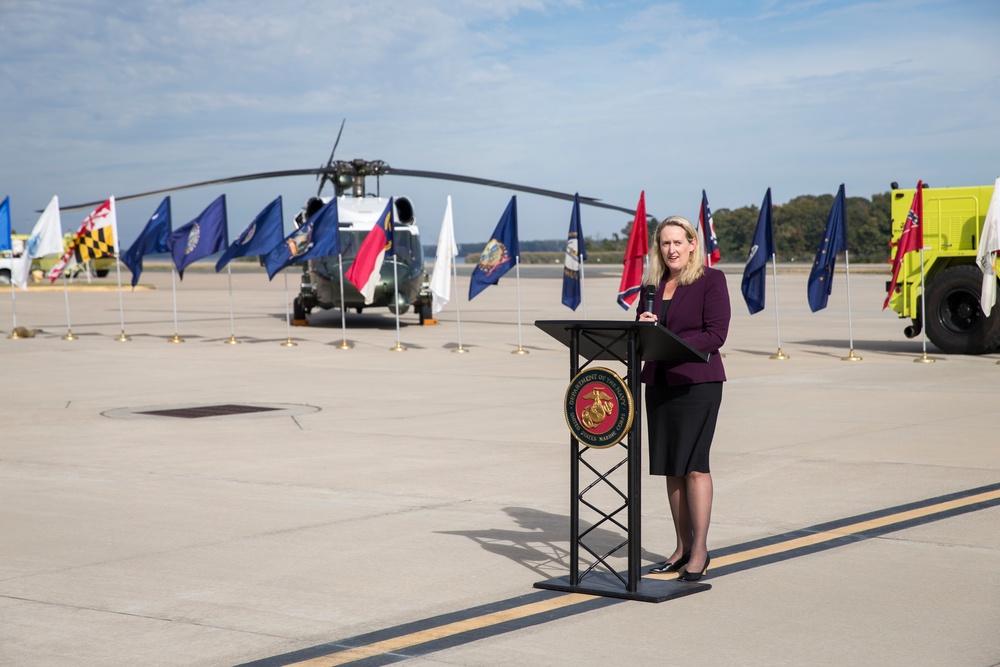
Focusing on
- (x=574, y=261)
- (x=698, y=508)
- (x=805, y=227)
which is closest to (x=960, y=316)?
(x=574, y=261)

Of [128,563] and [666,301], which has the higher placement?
[666,301]

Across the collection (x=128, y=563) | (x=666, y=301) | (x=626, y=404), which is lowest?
(x=128, y=563)

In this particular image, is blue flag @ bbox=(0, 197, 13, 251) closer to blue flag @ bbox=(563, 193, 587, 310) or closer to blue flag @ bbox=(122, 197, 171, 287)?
blue flag @ bbox=(122, 197, 171, 287)

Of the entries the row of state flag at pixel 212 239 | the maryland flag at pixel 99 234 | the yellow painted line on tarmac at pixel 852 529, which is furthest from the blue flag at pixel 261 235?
the yellow painted line on tarmac at pixel 852 529

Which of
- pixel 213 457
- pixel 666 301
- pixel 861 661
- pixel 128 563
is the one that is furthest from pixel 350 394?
pixel 861 661

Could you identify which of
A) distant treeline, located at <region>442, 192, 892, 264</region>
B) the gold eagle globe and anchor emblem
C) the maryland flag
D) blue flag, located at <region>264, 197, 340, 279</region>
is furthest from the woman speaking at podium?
distant treeline, located at <region>442, 192, 892, 264</region>

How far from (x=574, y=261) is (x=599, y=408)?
15.2m

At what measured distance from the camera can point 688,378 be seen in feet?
18.4

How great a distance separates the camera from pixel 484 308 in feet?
124

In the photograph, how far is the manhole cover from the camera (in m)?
12.4

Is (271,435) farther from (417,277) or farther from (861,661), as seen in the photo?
(417,277)

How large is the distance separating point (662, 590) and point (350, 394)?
919 centimetres

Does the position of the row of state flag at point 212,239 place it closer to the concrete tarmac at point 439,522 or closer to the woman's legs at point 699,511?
the concrete tarmac at point 439,522

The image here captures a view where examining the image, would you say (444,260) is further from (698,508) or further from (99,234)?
(698,508)
